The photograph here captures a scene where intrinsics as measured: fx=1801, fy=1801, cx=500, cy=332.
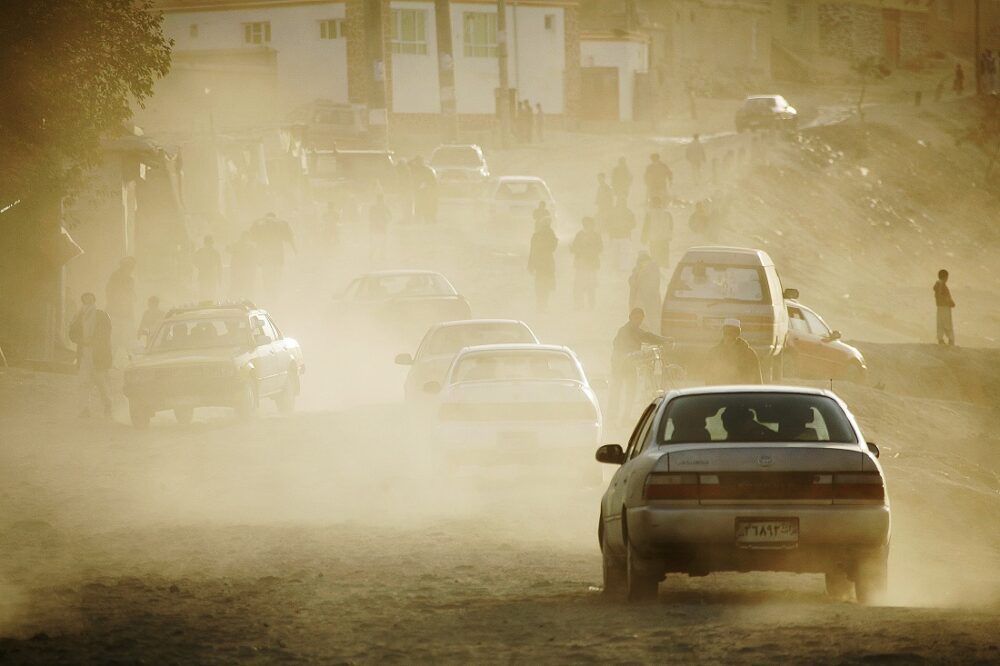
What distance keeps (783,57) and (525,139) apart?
107 ft

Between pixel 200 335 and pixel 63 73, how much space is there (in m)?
5.16

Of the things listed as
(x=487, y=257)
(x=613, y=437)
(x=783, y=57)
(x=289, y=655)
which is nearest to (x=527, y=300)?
(x=487, y=257)

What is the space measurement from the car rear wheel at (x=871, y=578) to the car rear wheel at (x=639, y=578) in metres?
1.19

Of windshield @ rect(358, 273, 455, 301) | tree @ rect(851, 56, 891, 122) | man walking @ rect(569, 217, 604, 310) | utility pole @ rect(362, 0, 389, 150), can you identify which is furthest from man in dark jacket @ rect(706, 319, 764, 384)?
tree @ rect(851, 56, 891, 122)

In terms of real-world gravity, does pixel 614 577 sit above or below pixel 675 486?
below

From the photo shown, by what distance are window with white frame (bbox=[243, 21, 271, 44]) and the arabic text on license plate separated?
221 feet

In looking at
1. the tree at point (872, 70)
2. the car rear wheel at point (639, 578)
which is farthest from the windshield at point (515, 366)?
the tree at point (872, 70)

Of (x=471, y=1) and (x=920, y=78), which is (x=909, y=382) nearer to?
(x=471, y=1)

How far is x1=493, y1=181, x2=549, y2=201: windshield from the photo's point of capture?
4862 centimetres

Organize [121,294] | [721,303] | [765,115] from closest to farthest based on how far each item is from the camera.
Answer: [721,303], [121,294], [765,115]

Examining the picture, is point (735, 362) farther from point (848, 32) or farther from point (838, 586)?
point (848, 32)

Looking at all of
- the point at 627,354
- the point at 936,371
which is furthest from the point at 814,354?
the point at 936,371

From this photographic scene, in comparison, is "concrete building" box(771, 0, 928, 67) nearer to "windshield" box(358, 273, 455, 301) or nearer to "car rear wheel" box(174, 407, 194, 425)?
"windshield" box(358, 273, 455, 301)

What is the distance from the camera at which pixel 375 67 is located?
73.0 metres
